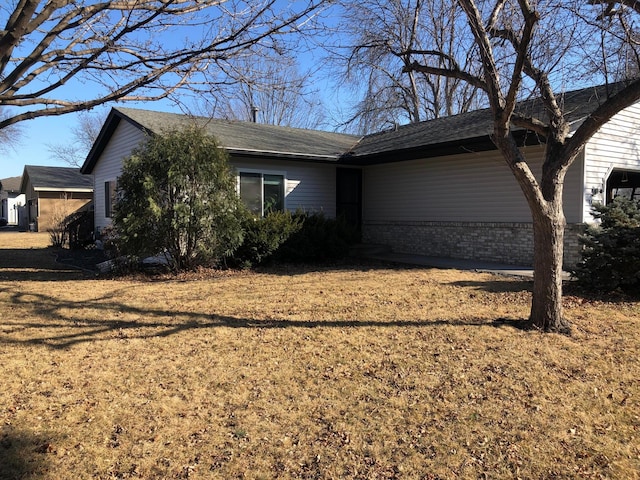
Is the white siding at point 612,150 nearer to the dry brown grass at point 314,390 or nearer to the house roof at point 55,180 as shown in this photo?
the dry brown grass at point 314,390

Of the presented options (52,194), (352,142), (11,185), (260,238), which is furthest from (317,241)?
(11,185)

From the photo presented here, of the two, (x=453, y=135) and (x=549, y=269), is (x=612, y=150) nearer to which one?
(x=453, y=135)

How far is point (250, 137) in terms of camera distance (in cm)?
1455

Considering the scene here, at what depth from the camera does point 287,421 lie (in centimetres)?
361

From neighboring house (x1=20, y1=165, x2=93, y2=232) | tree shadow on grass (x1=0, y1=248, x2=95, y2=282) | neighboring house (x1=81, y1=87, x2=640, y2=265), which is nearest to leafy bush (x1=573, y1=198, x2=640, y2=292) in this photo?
neighboring house (x1=81, y1=87, x2=640, y2=265)

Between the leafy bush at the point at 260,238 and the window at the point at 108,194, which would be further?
the window at the point at 108,194

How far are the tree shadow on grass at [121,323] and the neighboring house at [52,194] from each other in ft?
85.3

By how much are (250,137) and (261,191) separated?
191 cm

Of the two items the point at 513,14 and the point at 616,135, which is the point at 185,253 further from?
the point at 616,135

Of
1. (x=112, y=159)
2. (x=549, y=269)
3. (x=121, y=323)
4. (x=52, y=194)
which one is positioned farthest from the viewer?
(x=52, y=194)

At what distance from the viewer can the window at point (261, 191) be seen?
1357cm

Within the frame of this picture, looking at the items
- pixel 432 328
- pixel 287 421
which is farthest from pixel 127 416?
pixel 432 328

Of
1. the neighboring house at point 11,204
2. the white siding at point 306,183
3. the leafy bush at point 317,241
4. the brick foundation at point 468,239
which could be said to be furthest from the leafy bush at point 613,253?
the neighboring house at point 11,204

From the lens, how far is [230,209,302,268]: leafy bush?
11.1 meters
